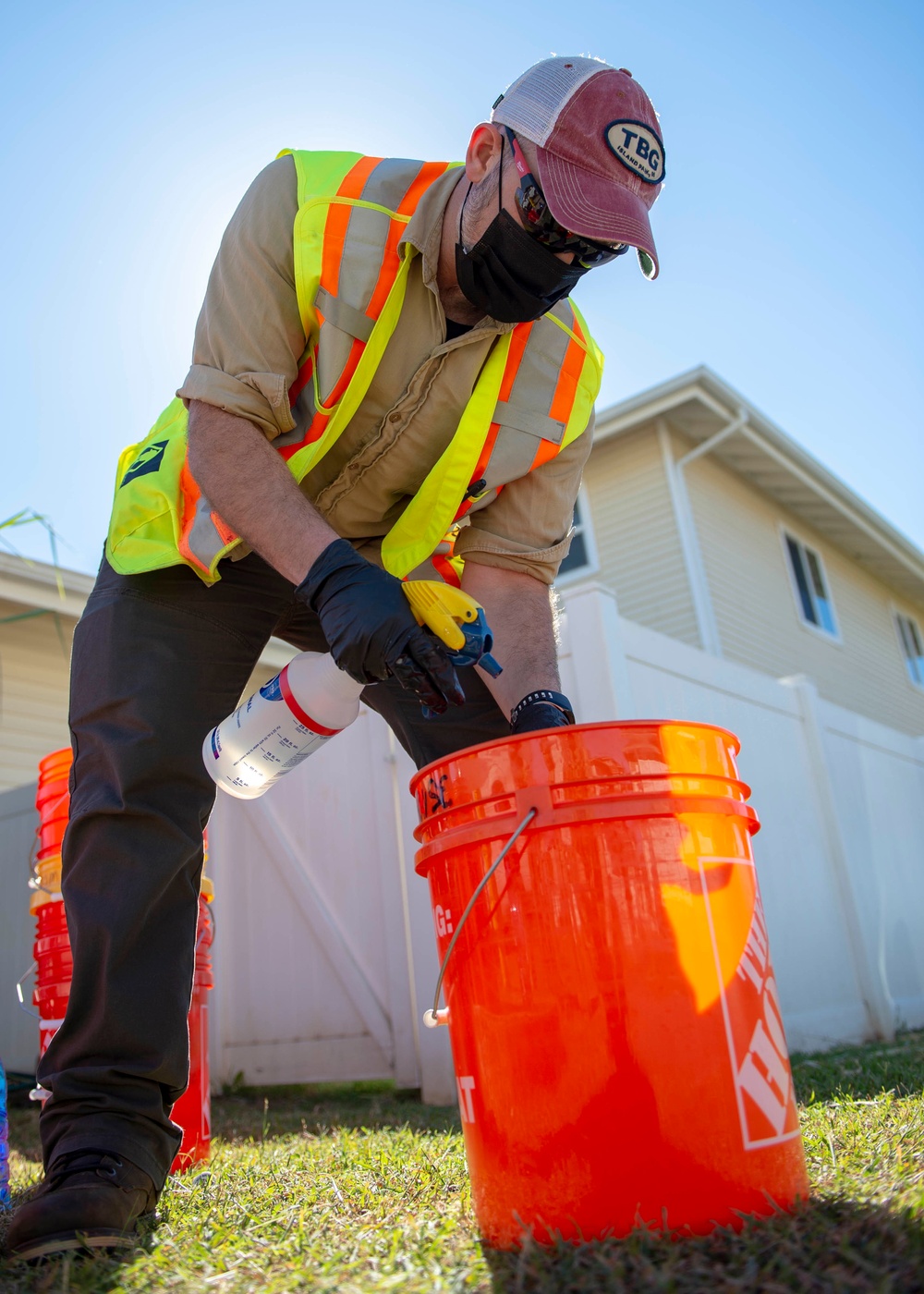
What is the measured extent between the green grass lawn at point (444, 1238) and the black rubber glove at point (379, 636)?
0.81m

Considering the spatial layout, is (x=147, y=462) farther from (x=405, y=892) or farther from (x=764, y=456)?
(x=764, y=456)

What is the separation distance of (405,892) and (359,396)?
3.07 m

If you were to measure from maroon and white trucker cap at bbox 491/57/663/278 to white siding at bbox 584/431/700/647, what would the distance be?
30.4ft

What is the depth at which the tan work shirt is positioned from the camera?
201 centimetres

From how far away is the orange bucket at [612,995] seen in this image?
1.38 metres

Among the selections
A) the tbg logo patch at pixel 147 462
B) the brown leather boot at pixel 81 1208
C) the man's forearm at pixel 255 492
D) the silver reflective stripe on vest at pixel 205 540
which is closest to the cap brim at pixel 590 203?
the man's forearm at pixel 255 492

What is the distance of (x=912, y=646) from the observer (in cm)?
1753

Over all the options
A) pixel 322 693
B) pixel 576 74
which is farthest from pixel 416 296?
pixel 322 693

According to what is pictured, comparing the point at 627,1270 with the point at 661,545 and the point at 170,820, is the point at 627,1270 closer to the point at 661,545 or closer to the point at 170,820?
the point at 170,820

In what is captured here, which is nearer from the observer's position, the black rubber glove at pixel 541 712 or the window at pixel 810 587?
the black rubber glove at pixel 541 712

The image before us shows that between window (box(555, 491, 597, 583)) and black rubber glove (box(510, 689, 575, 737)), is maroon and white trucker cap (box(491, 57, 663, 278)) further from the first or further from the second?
window (box(555, 491, 597, 583))

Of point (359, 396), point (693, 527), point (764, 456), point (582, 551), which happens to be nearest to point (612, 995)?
point (359, 396)

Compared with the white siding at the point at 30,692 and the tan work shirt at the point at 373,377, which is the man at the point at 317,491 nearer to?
the tan work shirt at the point at 373,377

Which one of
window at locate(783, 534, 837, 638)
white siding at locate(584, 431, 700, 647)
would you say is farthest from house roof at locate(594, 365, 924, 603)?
window at locate(783, 534, 837, 638)
